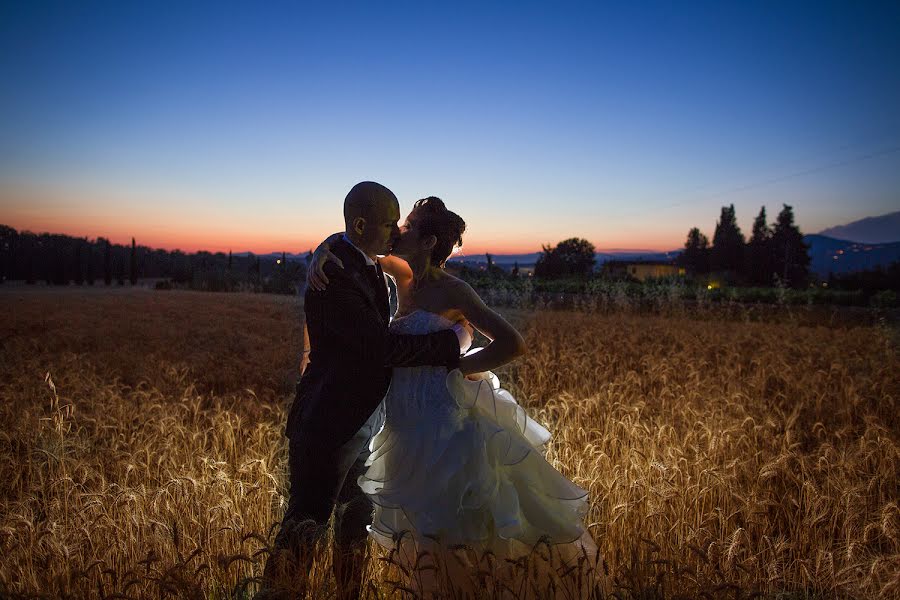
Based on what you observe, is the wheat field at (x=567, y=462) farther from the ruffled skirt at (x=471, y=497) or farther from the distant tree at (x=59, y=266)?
the distant tree at (x=59, y=266)

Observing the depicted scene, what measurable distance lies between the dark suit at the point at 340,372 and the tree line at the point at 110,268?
753 inches

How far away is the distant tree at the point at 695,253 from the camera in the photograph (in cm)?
8759

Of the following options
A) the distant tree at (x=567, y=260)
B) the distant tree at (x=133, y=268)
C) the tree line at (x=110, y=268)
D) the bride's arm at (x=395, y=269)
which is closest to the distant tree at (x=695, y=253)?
the distant tree at (x=567, y=260)

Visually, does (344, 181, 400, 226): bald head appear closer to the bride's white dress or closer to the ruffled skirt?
the bride's white dress

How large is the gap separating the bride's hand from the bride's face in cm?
33

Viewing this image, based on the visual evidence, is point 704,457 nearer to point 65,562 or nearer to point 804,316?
point 65,562

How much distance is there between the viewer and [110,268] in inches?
1259

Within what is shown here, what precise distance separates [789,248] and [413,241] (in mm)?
80291

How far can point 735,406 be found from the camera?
20.3 feet

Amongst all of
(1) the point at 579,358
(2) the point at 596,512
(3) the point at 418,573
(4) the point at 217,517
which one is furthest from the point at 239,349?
(3) the point at 418,573

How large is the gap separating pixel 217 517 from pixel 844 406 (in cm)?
690

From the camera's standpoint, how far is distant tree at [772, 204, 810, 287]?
6919 cm

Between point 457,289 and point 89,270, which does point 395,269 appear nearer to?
point 457,289

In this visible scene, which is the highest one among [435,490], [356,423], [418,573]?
[356,423]
